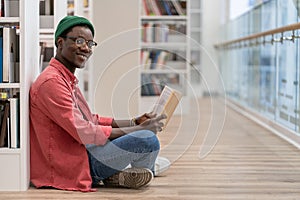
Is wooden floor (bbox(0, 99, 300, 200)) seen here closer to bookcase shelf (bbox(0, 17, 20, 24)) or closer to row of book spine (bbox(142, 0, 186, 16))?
bookcase shelf (bbox(0, 17, 20, 24))

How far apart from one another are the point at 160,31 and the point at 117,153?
14.1 ft

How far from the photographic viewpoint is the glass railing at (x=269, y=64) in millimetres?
5012

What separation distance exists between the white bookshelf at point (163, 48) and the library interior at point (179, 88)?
0.01 meters

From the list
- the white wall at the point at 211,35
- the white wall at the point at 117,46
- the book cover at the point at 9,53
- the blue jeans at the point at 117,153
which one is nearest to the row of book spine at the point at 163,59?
the white wall at the point at 117,46

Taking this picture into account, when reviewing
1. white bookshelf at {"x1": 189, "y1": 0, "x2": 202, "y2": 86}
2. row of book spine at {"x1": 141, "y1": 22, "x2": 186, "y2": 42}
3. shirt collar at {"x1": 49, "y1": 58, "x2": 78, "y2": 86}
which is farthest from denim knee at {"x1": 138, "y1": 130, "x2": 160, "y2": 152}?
white bookshelf at {"x1": 189, "y1": 0, "x2": 202, "y2": 86}

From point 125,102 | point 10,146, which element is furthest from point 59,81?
point 125,102

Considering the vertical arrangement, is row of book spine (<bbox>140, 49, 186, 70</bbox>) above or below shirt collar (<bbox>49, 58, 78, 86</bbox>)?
above

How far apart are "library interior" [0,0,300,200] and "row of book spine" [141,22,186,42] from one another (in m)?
0.01

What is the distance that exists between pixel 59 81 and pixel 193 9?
24.6ft

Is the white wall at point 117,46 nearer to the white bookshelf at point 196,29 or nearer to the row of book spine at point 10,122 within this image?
the row of book spine at point 10,122

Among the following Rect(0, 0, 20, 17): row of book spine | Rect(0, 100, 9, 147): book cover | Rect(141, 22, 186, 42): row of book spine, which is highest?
Rect(141, 22, 186, 42): row of book spine

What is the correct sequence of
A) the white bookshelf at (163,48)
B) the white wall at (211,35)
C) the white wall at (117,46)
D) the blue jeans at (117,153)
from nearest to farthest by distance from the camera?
the blue jeans at (117,153), the white wall at (117,46), the white bookshelf at (163,48), the white wall at (211,35)

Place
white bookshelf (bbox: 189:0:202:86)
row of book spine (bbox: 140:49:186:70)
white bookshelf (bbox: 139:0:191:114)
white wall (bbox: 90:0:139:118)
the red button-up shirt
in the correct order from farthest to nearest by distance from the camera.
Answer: white bookshelf (bbox: 189:0:202:86)
row of book spine (bbox: 140:49:186:70)
white bookshelf (bbox: 139:0:191:114)
white wall (bbox: 90:0:139:118)
the red button-up shirt

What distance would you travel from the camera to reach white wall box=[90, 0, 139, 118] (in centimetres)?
496
